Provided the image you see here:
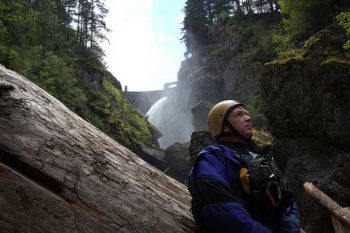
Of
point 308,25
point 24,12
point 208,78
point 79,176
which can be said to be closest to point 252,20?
point 208,78

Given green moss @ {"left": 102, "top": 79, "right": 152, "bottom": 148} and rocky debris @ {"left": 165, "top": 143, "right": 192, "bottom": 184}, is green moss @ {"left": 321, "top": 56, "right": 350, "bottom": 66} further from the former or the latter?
green moss @ {"left": 102, "top": 79, "right": 152, "bottom": 148}

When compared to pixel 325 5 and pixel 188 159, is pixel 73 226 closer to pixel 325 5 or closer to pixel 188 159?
pixel 325 5

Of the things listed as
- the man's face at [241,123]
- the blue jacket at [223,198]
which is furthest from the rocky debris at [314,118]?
the blue jacket at [223,198]

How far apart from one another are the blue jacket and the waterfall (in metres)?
65.7

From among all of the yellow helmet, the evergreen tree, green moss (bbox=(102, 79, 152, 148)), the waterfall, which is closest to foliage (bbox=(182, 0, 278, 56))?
the evergreen tree

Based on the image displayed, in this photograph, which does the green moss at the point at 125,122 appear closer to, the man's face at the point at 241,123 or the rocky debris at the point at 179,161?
the rocky debris at the point at 179,161

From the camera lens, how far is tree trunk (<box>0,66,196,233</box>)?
9.23 ft

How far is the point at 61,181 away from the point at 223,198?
1.28 meters

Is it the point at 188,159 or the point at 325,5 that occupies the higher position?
the point at 325,5

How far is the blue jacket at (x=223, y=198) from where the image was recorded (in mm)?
2883

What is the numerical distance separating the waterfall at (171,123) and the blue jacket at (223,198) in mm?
65747

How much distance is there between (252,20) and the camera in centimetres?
5191

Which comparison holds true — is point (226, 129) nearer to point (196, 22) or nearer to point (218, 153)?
point (218, 153)

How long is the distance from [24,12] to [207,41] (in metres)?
49.1
